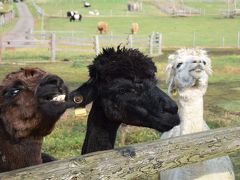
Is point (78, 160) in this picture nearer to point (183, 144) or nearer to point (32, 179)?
point (32, 179)

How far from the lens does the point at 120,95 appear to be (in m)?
4.41

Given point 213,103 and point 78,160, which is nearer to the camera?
point 78,160

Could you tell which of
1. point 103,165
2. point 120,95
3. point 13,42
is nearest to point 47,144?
point 120,95

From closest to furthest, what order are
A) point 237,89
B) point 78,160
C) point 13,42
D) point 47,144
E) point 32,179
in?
point 32,179 → point 78,160 → point 47,144 → point 237,89 → point 13,42

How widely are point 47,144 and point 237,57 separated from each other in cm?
1737

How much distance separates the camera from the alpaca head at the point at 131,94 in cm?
436

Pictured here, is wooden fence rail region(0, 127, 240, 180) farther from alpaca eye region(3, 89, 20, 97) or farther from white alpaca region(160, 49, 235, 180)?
white alpaca region(160, 49, 235, 180)

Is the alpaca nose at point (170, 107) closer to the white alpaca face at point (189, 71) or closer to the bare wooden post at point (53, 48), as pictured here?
the white alpaca face at point (189, 71)

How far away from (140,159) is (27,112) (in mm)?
1044

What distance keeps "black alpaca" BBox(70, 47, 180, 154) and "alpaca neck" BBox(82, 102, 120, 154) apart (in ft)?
0.13

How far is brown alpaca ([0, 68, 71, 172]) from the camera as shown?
128 inches

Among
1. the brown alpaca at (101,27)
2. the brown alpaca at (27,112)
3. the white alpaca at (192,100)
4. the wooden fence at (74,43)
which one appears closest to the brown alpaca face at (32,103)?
the brown alpaca at (27,112)

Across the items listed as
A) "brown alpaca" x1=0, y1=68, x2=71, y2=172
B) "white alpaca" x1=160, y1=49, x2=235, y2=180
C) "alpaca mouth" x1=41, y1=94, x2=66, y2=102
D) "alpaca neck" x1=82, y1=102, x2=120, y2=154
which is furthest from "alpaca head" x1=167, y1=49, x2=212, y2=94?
"alpaca mouth" x1=41, y1=94, x2=66, y2=102

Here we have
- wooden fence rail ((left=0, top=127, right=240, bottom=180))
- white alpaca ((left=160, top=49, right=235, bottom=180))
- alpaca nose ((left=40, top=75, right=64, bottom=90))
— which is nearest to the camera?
alpaca nose ((left=40, top=75, right=64, bottom=90))
